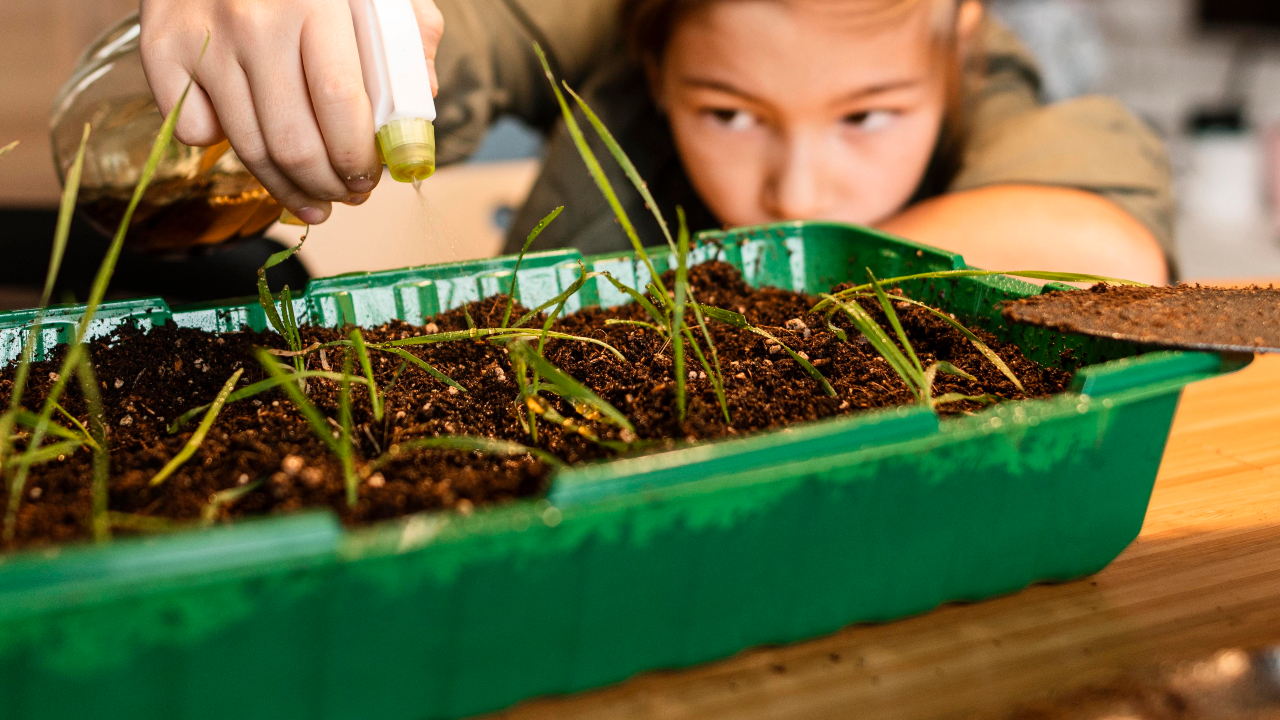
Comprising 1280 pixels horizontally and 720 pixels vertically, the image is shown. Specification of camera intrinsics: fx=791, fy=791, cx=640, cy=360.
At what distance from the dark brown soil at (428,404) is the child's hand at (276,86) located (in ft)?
0.41

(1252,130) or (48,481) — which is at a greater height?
(1252,130)

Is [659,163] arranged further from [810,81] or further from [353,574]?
[353,574]

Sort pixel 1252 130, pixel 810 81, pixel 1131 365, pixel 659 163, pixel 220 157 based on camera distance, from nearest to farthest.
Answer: pixel 1131 365
pixel 220 157
pixel 810 81
pixel 659 163
pixel 1252 130

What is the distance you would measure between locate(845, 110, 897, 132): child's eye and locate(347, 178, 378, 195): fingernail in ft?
2.01

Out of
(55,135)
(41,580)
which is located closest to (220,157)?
(55,135)

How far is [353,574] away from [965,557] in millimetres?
278

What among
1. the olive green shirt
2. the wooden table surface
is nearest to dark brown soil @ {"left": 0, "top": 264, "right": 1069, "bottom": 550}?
the wooden table surface

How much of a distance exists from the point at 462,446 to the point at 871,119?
2.38ft

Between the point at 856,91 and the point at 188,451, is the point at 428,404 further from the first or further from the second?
the point at 856,91

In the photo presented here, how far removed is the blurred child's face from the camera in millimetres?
890

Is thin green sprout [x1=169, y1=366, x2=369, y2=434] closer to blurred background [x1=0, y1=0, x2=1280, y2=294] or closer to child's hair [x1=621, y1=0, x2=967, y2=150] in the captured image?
blurred background [x1=0, y1=0, x2=1280, y2=294]

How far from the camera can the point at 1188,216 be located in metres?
3.01

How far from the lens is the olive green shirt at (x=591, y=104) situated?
1125 millimetres

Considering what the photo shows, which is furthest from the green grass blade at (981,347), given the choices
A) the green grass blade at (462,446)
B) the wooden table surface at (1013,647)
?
the green grass blade at (462,446)
